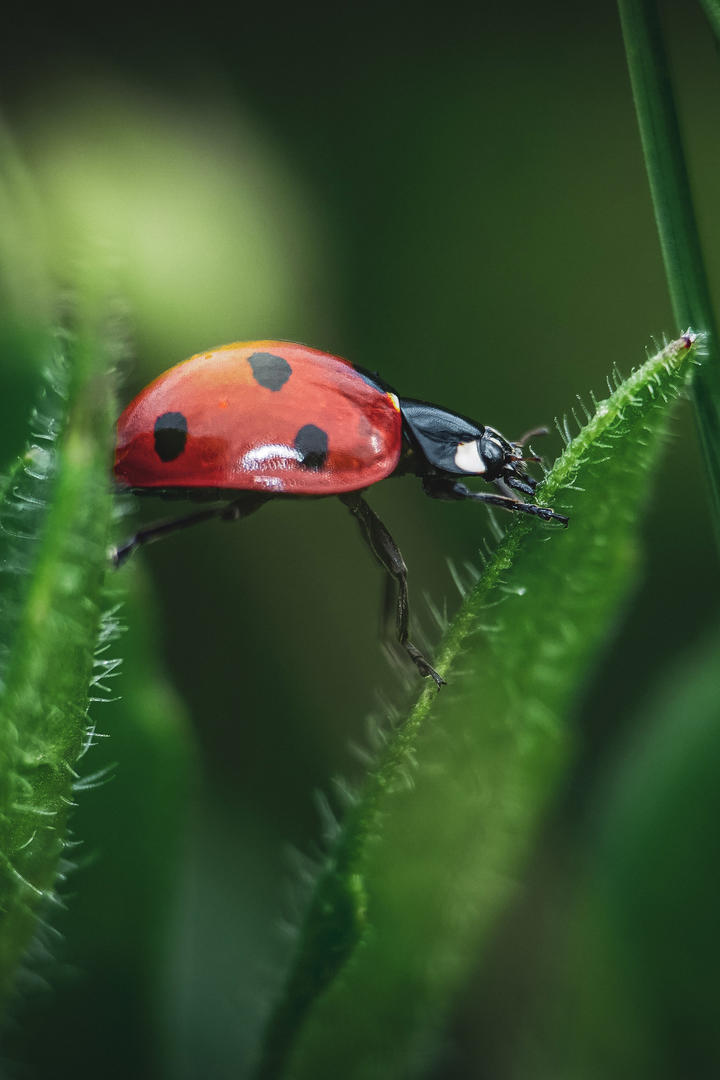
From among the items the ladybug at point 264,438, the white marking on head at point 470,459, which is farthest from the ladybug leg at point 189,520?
the white marking on head at point 470,459

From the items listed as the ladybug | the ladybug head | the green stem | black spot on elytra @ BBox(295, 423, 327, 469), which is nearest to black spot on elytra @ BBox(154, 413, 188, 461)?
the ladybug

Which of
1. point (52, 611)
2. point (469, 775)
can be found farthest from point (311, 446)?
point (52, 611)

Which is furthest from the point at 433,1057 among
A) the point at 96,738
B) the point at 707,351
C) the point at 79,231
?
the point at 79,231

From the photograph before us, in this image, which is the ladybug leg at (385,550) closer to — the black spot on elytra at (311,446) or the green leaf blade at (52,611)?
the black spot on elytra at (311,446)

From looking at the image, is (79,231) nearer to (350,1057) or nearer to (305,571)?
(350,1057)

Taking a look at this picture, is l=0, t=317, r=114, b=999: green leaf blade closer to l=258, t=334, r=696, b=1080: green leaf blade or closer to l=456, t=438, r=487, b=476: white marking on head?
l=258, t=334, r=696, b=1080: green leaf blade

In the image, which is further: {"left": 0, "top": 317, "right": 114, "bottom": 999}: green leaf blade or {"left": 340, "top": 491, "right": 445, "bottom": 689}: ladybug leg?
{"left": 340, "top": 491, "right": 445, "bottom": 689}: ladybug leg

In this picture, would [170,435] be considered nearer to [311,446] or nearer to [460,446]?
[311,446]
